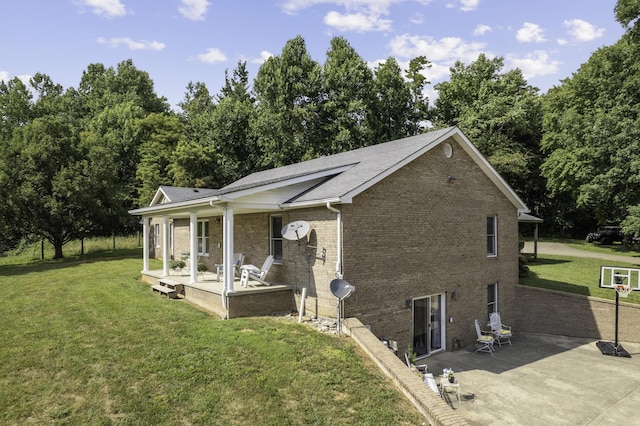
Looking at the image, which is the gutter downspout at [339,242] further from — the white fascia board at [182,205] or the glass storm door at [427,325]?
the glass storm door at [427,325]

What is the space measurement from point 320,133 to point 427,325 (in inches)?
1002

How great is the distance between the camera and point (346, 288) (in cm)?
984

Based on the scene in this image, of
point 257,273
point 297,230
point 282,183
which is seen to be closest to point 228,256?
point 257,273

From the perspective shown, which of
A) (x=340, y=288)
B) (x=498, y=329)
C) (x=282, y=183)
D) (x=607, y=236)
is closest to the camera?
(x=340, y=288)

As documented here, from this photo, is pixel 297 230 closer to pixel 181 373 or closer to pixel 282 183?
pixel 282 183

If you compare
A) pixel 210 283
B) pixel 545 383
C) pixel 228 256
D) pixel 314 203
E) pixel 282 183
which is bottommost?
pixel 545 383

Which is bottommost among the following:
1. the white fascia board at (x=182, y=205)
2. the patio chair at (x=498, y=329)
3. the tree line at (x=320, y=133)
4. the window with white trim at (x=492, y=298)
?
the patio chair at (x=498, y=329)

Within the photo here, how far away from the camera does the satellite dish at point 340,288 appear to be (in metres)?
9.80

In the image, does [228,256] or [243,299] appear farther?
[243,299]

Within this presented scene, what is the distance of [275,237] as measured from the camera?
531 inches

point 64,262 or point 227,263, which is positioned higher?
point 227,263

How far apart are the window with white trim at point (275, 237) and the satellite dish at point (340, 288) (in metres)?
3.73

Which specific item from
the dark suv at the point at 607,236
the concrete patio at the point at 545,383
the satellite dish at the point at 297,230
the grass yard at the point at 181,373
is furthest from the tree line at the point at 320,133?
the satellite dish at the point at 297,230

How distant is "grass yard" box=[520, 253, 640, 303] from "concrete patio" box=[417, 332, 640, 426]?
8.30 ft
